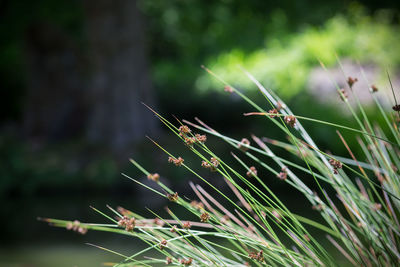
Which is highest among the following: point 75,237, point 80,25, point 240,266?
point 80,25

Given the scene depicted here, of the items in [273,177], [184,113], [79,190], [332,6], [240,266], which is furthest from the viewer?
[184,113]

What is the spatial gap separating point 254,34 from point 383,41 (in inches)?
198

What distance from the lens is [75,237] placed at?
541 centimetres

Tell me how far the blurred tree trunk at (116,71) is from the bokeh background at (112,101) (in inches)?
0.7

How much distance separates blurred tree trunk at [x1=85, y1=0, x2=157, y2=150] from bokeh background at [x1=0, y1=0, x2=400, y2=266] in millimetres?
17

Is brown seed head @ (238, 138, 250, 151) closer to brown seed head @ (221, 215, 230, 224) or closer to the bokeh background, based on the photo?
brown seed head @ (221, 215, 230, 224)

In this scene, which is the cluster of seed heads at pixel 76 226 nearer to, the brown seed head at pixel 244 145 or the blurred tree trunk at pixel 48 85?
the brown seed head at pixel 244 145

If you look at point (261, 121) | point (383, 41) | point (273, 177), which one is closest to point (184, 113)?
point (261, 121)

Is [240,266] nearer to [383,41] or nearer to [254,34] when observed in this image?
[383,41]

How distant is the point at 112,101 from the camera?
916cm

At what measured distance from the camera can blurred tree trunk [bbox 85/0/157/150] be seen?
9.05 m

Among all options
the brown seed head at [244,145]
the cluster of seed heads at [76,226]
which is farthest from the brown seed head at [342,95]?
the cluster of seed heads at [76,226]

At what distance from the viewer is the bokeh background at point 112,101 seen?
7203 millimetres

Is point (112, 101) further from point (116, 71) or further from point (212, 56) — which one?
point (212, 56)
